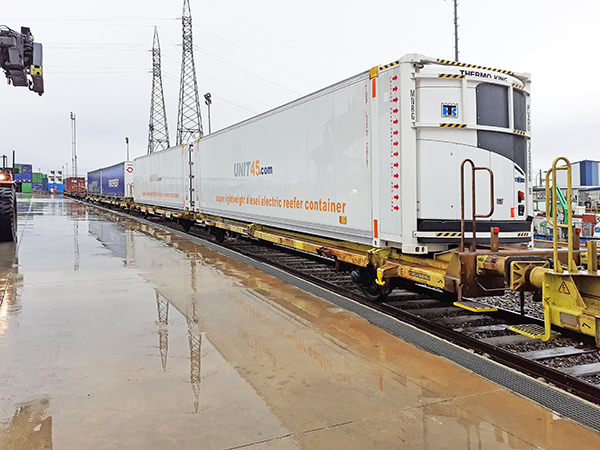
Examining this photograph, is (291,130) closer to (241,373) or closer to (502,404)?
(241,373)

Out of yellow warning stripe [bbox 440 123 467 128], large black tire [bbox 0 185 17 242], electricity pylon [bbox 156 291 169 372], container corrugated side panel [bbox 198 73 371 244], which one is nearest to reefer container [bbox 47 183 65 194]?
large black tire [bbox 0 185 17 242]

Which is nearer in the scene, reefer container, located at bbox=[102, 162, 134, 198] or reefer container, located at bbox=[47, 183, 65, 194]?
reefer container, located at bbox=[102, 162, 134, 198]

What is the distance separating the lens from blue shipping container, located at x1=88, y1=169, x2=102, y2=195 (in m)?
41.4

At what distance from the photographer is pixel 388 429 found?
11.3ft

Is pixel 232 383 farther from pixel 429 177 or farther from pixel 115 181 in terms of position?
pixel 115 181

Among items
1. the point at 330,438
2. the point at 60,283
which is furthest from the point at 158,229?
the point at 330,438

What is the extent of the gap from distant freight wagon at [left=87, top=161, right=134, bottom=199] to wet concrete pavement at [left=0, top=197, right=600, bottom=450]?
24.2 metres

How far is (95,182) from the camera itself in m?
44.2

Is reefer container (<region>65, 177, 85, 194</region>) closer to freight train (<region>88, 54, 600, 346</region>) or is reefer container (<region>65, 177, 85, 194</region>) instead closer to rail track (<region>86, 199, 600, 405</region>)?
rail track (<region>86, 199, 600, 405</region>)

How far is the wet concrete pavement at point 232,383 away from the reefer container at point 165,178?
10.2 metres

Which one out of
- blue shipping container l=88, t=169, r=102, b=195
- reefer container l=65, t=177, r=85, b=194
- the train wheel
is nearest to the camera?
the train wheel

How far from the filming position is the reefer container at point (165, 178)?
1750 cm

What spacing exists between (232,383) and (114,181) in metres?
33.2

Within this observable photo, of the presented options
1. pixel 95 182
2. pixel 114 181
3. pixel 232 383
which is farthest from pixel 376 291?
pixel 95 182
